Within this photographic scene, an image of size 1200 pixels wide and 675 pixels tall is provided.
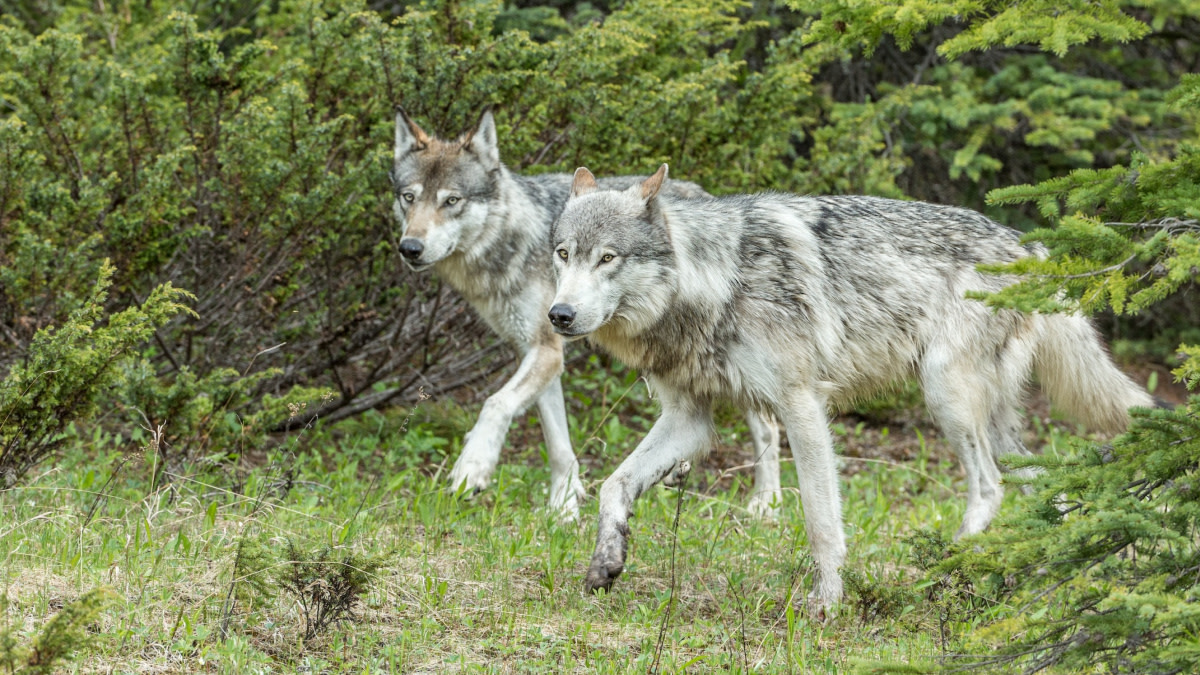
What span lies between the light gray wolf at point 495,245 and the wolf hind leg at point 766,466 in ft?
0.07

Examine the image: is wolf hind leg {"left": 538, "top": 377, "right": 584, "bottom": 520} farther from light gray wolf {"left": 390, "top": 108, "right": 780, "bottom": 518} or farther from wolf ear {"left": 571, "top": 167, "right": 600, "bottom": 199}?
wolf ear {"left": 571, "top": 167, "right": 600, "bottom": 199}

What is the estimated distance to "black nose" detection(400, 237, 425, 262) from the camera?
19.9ft

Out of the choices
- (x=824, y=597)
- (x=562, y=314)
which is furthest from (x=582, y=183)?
(x=824, y=597)

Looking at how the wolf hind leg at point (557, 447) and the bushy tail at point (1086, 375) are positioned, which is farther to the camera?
the wolf hind leg at point (557, 447)

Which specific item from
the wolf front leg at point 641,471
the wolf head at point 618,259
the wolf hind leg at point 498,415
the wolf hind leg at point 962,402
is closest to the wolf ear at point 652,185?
the wolf head at point 618,259

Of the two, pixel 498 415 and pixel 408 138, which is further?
pixel 408 138

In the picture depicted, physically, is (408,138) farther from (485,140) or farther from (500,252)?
(500,252)

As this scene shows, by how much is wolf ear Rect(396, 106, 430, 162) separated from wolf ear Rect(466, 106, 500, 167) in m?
0.28

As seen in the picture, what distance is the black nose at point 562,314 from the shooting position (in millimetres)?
4312

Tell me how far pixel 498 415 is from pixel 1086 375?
10.1 ft

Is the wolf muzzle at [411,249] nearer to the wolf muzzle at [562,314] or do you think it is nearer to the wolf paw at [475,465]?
the wolf paw at [475,465]

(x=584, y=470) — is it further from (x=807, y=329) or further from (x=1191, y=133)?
(x=1191, y=133)

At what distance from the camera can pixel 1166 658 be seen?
2326 mm

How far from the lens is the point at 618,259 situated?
457 cm
